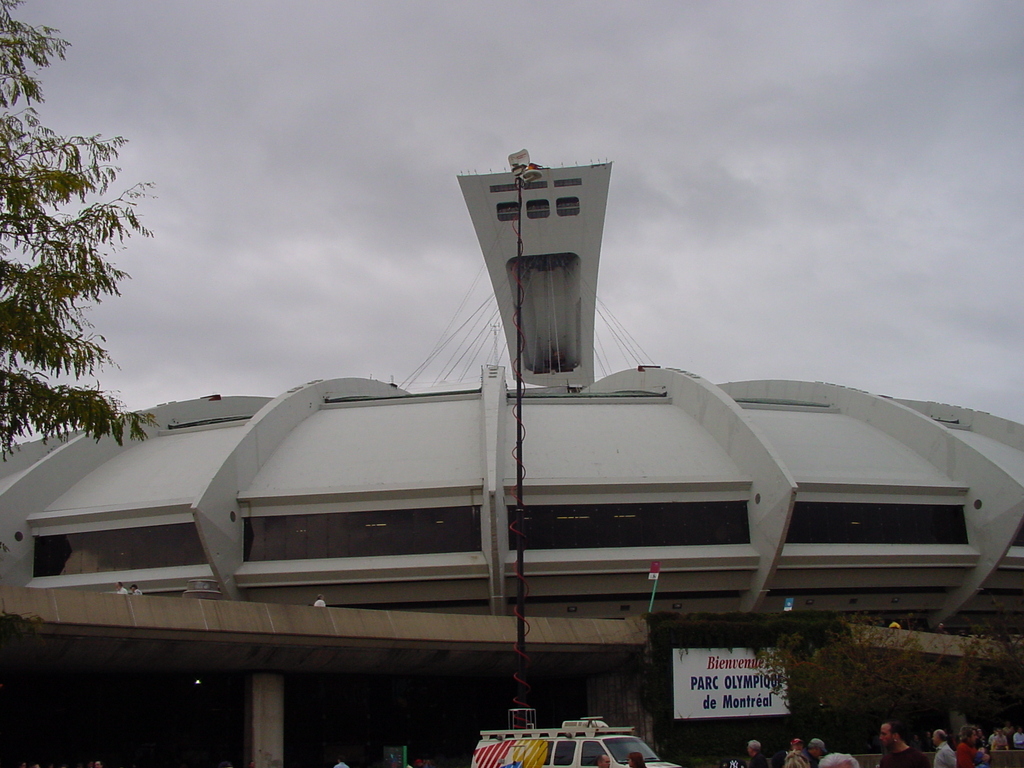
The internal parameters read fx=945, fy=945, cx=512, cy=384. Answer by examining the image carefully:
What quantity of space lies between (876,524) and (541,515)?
10.8 m

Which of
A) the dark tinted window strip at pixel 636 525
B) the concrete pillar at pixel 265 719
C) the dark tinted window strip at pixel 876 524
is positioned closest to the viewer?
the concrete pillar at pixel 265 719

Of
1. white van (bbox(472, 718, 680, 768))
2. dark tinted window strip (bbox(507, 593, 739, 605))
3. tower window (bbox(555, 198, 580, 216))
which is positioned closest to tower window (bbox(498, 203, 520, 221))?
tower window (bbox(555, 198, 580, 216))

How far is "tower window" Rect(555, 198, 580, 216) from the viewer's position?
42.8 m

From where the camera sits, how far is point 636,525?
29234mm

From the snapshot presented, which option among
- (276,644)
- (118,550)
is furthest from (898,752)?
(118,550)

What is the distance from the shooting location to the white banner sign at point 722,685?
21.0 metres

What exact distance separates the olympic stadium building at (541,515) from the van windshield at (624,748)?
42.3 ft

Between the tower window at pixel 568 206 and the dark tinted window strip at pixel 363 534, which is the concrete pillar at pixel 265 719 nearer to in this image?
the dark tinted window strip at pixel 363 534

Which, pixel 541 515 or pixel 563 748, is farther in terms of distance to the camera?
pixel 541 515

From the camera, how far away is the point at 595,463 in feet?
100

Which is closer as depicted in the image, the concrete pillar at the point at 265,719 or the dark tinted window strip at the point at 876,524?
the concrete pillar at the point at 265,719

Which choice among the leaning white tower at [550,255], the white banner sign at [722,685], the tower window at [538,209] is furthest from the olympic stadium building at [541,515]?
the tower window at [538,209]

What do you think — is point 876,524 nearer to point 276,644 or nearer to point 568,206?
point 568,206

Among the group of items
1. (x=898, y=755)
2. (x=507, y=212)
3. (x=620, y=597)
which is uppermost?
(x=507, y=212)
